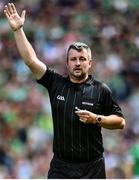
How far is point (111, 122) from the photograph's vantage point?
629cm

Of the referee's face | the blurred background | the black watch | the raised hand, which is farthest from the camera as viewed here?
the blurred background

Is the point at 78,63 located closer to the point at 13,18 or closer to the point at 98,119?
the point at 98,119

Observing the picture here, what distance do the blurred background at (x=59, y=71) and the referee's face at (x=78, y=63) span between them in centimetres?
447

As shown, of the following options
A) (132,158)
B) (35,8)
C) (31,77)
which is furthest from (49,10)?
(132,158)

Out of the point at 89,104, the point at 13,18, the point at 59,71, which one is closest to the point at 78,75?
the point at 89,104

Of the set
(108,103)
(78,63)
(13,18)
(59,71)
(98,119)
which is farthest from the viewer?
(59,71)

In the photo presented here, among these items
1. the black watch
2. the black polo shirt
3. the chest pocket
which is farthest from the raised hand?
the black watch

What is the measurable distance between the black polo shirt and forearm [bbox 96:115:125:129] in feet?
0.26

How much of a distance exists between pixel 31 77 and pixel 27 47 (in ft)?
19.2

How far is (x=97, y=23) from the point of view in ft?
44.1

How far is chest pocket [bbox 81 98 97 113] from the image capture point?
250 inches

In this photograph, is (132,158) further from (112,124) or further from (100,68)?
(112,124)

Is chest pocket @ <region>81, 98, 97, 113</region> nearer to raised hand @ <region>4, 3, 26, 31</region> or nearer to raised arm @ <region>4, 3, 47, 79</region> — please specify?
raised arm @ <region>4, 3, 47, 79</region>

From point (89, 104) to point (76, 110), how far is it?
5.3 inches
